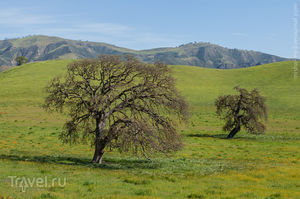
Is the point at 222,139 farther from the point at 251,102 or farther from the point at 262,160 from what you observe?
the point at 262,160

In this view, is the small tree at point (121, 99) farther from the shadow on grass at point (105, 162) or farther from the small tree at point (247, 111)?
the small tree at point (247, 111)

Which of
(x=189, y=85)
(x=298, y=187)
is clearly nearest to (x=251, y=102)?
(x=298, y=187)

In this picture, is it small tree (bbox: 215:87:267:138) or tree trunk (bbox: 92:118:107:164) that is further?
small tree (bbox: 215:87:267:138)

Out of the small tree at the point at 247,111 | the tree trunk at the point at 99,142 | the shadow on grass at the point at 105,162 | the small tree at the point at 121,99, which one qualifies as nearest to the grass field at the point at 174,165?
the shadow on grass at the point at 105,162

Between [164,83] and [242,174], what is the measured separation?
30.8 ft

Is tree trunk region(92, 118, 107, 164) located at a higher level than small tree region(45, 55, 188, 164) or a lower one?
lower

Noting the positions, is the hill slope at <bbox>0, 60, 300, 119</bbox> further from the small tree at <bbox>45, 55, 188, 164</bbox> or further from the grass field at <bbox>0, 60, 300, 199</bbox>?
the small tree at <bbox>45, 55, 188, 164</bbox>

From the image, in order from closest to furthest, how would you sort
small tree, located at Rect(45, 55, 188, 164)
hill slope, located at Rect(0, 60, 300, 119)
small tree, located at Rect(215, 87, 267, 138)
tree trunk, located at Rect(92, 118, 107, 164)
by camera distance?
small tree, located at Rect(45, 55, 188, 164) < tree trunk, located at Rect(92, 118, 107, 164) < small tree, located at Rect(215, 87, 267, 138) < hill slope, located at Rect(0, 60, 300, 119)

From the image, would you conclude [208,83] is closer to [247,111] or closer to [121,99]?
[247,111]

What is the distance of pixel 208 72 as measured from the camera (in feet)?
515

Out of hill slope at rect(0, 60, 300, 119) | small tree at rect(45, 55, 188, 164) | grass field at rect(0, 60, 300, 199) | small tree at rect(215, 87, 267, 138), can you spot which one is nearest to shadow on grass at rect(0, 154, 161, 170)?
grass field at rect(0, 60, 300, 199)

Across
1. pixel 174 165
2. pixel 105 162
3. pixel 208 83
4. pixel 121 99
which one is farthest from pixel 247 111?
pixel 208 83

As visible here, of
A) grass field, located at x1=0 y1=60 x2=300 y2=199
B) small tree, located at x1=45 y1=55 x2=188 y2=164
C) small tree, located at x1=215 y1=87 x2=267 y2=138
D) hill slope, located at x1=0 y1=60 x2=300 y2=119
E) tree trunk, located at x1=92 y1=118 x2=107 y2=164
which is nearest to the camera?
grass field, located at x1=0 y1=60 x2=300 y2=199

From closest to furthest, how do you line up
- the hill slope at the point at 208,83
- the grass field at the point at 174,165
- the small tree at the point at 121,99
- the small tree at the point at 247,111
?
the grass field at the point at 174,165 → the small tree at the point at 121,99 → the small tree at the point at 247,111 → the hill slope at the point at 208,83
